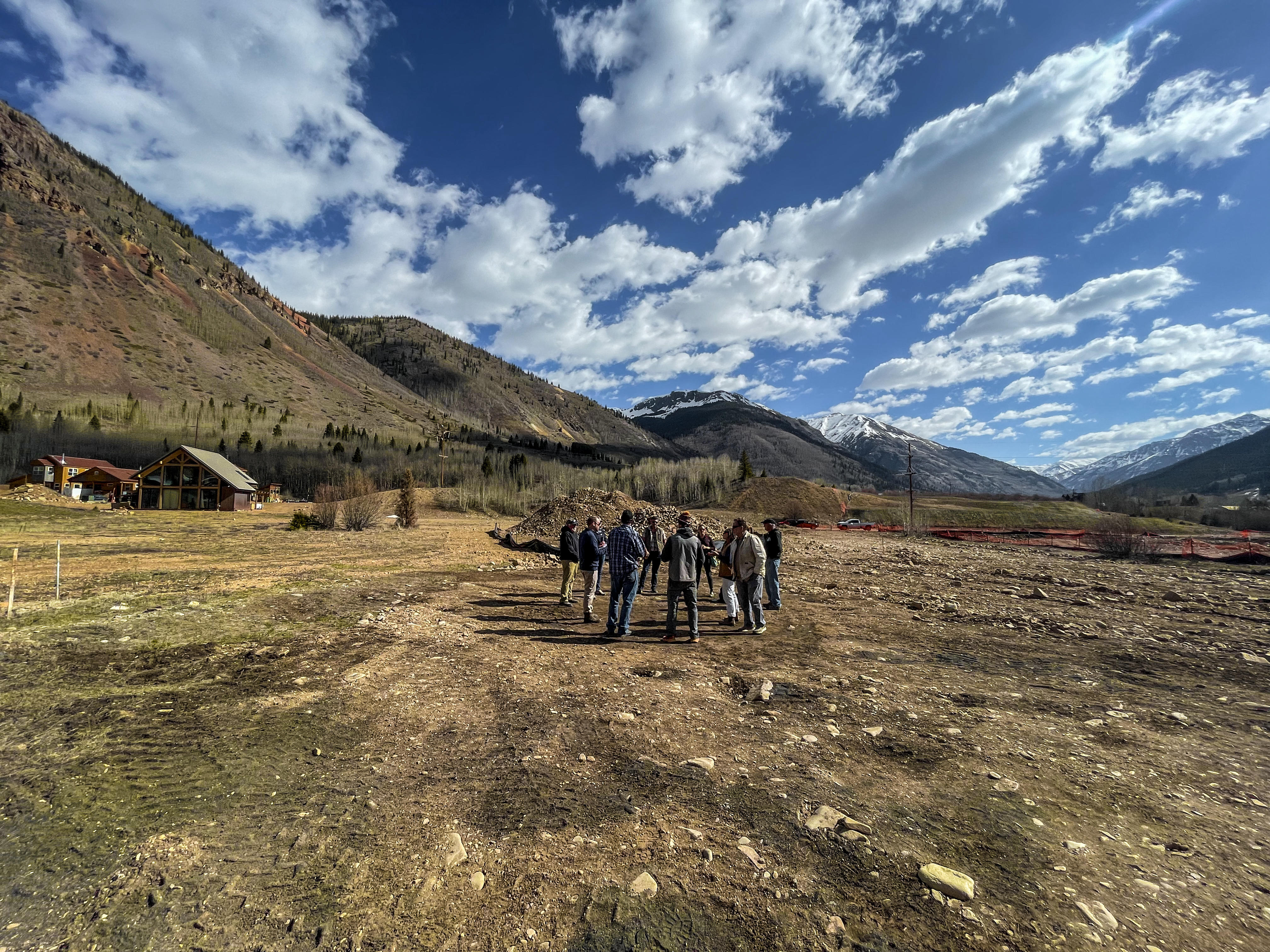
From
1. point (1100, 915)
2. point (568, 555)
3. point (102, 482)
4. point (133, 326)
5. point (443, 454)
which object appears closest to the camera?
point (1100, 915)

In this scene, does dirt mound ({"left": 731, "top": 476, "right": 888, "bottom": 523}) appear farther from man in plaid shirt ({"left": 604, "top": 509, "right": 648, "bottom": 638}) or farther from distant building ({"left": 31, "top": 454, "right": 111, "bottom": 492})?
distant building ({"left": 31, "top": 454, "right": 111, "bottom": 492})

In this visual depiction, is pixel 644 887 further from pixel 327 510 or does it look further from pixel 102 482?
pixel 102 482

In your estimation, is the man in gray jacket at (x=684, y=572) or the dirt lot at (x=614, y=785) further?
the man in gray jacket at (x=684, y=572)

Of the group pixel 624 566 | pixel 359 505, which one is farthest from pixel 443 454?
pixel 624 566


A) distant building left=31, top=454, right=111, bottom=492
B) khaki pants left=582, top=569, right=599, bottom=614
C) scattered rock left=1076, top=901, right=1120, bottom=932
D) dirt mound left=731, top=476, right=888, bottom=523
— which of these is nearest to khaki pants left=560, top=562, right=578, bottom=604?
khaki pants left=582, top=569, right=599, bottom=614

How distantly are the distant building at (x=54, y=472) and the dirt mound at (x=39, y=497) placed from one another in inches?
104

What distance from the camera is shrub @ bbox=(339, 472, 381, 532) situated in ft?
108

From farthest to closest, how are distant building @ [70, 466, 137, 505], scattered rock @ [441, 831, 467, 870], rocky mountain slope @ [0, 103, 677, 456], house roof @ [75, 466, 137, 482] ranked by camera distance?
rocky mountain slope @ [0, 103, 677, 456], house roof @ [75, 466, 137, 482], distant building @ [70, 466, 137, 505], scattered rock @ [441, 831, 467, 870]

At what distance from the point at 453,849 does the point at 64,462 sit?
3301 inches

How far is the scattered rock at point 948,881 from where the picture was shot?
3.25 m

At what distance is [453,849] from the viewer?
11.9ft

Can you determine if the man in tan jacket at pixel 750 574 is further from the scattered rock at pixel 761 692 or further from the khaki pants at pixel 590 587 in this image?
the khaki pants at pixel 590 587

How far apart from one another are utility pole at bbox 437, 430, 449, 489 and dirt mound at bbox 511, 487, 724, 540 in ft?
149

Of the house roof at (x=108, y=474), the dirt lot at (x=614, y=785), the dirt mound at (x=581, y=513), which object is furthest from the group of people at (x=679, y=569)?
the house roof at (x=108, y=474)
